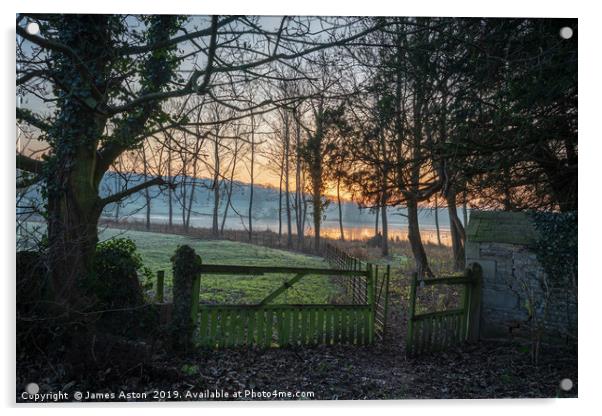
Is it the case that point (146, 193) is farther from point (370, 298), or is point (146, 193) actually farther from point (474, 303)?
point (474, 303)

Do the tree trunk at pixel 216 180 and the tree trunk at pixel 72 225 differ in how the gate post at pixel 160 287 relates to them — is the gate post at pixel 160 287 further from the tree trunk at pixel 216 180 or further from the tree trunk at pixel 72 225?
the tree trunk at pixel 216 180

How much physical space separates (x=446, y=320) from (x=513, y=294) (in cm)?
104

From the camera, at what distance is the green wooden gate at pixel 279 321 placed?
194 inches

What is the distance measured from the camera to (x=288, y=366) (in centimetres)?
463

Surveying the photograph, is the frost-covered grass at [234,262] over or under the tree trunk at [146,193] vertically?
under

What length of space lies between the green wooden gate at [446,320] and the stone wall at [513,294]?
15 cm

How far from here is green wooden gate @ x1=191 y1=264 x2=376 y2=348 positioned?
16.1ft

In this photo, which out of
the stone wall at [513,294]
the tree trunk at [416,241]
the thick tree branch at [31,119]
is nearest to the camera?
the thick tree branch at [31,119]

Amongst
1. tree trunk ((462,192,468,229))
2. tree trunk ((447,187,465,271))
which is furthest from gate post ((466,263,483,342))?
tree trunk ((462,192,468,229))

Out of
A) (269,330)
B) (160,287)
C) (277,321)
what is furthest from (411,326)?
(160,287)

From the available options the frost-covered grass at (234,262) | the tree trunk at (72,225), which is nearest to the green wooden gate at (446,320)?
the frost-covered grass at (234,262)

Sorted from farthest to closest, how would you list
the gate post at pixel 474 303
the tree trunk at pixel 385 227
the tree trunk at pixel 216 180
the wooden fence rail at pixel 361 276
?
the gate post at pixel 474 303 → the wooden fence rail at pixel 361 276 → the tree trunk at pixel 385 227 → the tree trunk at pixel 216 180

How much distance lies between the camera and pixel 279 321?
5168 millimetres
